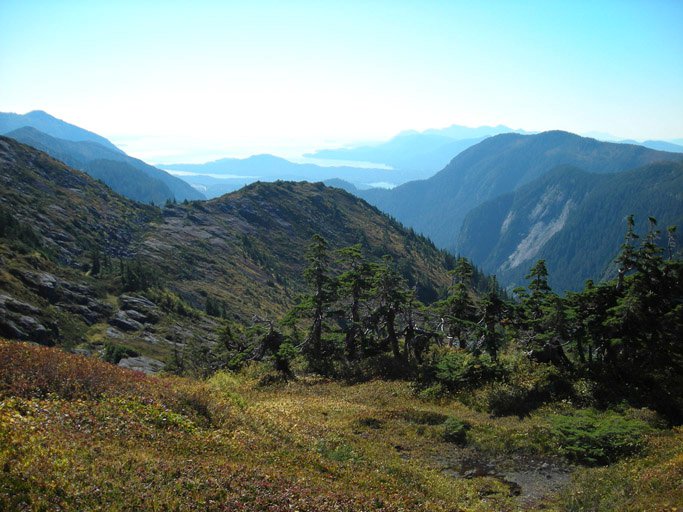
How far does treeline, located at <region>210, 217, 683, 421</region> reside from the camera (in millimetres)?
27359

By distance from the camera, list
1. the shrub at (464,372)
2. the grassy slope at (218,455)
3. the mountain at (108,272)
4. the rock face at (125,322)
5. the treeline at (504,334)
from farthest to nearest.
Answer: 1. the rock face at (125,322)
2. the mountain at (108,272)
3. the shrub at (464,372)
4. the treeline at (504,334)
5. the grassy slope at (218,455)

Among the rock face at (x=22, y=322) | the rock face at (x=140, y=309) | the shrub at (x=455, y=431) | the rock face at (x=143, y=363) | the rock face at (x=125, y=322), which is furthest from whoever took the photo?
the rock face at (x=140, y=309)

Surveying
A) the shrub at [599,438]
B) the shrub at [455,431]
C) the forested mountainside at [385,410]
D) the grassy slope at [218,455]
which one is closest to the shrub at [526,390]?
the forested mountainside at [385,410]

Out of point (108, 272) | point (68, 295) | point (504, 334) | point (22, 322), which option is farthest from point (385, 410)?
point (108, 272)

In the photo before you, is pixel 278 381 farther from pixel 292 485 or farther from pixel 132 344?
pixel 132 344

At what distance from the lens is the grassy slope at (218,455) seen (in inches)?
449

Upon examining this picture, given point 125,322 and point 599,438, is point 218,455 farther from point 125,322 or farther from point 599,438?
point 125,322

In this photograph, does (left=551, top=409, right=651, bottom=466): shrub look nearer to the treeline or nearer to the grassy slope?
the grassy slope

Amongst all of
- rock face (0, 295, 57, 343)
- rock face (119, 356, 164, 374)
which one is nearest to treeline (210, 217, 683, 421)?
rock face (119, 356, 164, 374)

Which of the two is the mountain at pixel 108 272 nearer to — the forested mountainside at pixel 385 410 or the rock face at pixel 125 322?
the rock face at pixel 125 322

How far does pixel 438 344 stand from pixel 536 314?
28.0ft

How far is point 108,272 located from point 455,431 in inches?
4810

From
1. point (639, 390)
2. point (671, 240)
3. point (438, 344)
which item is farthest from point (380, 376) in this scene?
point (671, 240)

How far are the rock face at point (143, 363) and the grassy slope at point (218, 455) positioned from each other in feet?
169
